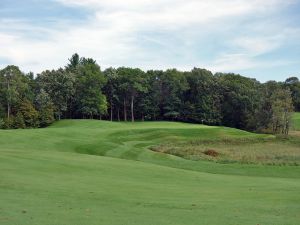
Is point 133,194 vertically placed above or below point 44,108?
below

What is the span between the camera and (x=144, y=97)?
116 meters

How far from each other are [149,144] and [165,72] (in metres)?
66.2

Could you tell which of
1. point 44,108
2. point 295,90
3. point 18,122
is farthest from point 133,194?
point 295,90

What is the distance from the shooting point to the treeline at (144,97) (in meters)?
97.1

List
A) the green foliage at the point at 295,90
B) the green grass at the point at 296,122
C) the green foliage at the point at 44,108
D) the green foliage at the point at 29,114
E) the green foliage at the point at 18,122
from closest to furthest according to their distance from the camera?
the green foliage at the point at 18,122
the green foliage at the point at 29,114
the green foliage at the point at 44,108
the green grass at the point at 296,122
the green foliage at the point at 295,90

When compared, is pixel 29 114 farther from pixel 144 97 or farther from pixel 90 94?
pixel 144 97

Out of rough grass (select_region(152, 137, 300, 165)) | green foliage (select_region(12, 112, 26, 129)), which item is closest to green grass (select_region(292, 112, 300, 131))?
rough grass (select_region(152, 137, 300, 165))

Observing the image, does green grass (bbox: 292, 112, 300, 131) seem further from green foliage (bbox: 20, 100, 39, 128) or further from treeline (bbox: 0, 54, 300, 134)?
green foliage (bbox: 20, 100, 39, 128)

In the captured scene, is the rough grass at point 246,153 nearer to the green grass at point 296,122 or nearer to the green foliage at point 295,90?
the green grass at point 296,122

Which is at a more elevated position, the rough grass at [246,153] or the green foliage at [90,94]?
the green foliage at [90,94]

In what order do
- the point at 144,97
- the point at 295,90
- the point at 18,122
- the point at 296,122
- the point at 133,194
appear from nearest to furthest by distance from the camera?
the point at 133,194
the point at 18,122
the point at 144,97
the point at 296,122
the point at 295,90

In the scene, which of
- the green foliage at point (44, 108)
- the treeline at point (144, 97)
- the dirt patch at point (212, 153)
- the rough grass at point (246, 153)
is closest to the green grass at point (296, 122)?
the treeline at point (144, 97)

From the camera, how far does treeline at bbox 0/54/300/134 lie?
97125mm

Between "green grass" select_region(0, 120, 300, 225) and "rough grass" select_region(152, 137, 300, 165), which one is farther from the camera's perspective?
"rough grass" select_region(152, 137, 300, 165)
